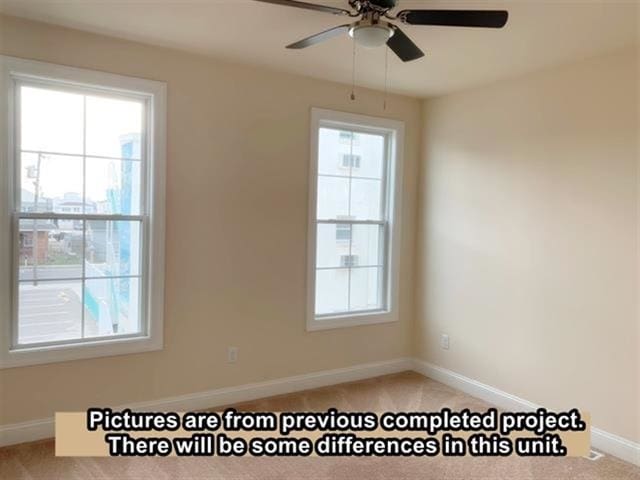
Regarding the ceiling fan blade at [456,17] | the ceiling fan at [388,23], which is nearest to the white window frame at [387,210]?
the ceiling fan at [388,23]

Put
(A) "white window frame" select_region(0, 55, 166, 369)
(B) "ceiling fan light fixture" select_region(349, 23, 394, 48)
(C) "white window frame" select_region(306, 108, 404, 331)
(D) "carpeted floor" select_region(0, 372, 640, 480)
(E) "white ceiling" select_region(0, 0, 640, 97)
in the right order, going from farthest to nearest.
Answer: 1. (C) "white window frame" select_region(306, 108, 404, 331)
2. (A) "white window frame" select_region(0, 55, 166, 369)
3. (D) "carpeted floor" select_region(0, 372, 640, 480)
4. (E) "white ceiling" select_region(0, 0, 640, 97)
5. (B) "ceiling fan light fixture" select_region(349, 23, 394, 48)

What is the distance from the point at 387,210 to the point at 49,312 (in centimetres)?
278

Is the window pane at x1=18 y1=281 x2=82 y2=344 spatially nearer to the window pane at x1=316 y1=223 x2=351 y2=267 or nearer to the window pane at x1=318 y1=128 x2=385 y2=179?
the window pane at x1=316 y1=223 x2=351 y2=267

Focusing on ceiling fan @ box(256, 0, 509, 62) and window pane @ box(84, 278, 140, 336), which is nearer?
ceiling fan @ box(256, 0, 509, 62)

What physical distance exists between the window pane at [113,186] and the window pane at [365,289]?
193 cm

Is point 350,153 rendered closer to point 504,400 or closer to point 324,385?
point 324,385

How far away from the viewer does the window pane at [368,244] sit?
4.23 meters

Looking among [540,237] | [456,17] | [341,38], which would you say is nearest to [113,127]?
[341,38]

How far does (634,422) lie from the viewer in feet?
9.51

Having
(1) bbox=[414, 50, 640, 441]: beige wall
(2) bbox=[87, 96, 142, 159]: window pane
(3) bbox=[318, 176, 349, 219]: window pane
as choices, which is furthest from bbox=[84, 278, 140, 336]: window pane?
(1) bbox=[414, 50, 640, 441]: beige wall

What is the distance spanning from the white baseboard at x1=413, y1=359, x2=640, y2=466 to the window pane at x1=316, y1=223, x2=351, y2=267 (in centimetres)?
129

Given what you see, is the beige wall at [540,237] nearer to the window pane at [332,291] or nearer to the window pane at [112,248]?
the window pane at [332,291]

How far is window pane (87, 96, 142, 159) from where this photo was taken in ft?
10.2

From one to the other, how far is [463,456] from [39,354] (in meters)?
2.66
